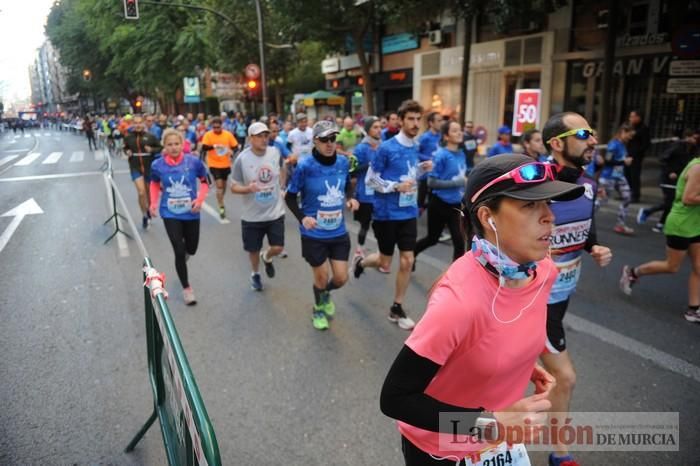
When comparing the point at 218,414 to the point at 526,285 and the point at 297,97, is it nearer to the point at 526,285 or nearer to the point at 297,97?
the point at 526,285

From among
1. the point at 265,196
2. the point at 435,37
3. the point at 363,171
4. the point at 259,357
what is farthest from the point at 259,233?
the point at 435,37

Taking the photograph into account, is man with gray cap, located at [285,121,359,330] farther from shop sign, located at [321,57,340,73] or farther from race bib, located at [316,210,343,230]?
shop sign, located at [321,57,340,73]

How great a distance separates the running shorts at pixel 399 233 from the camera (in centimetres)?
493

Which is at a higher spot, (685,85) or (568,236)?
(685,85)

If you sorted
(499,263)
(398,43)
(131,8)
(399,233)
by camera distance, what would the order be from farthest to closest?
(398,43) → (131,8) → (399,233) → (499,263)

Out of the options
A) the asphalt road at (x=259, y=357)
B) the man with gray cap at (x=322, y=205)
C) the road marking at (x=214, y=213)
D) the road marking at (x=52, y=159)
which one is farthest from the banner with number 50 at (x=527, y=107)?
the road marking at (x=52, y=159)

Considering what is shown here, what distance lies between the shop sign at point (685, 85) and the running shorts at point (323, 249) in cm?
1140

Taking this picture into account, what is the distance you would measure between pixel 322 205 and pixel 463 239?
2.78 metres

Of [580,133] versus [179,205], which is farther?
[179,205]

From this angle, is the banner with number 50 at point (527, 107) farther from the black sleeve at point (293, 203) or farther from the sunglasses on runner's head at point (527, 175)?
the sunglasses on runner's head at point (527, 175)

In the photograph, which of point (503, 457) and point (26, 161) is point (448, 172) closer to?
point (503, 457)

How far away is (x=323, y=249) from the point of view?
15.2 ft

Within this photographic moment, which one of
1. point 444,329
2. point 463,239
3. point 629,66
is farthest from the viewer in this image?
point 629,66

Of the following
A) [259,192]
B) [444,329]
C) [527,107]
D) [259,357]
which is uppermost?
[527,107]
